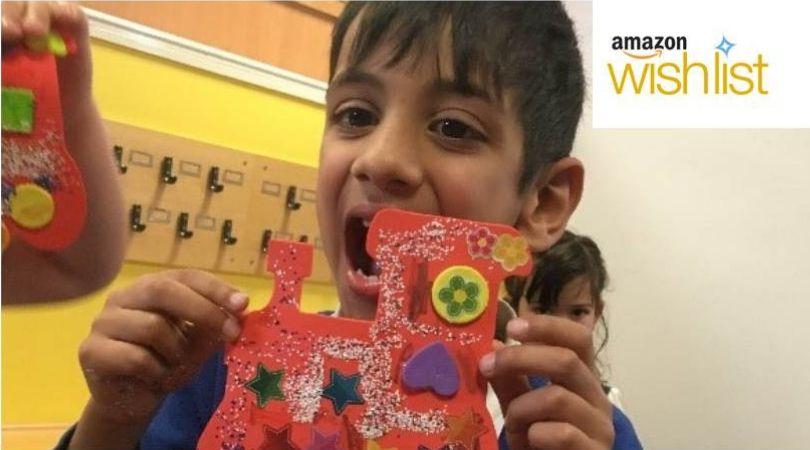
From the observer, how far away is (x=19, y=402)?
490 millimetres

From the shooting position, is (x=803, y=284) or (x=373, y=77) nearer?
(x=373, y=77)

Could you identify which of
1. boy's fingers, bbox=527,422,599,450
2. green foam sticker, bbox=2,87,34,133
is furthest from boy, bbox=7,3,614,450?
green foam sticker, bbox=2,87,34,133

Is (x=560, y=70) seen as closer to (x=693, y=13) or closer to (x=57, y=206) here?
(x=693, y=13)

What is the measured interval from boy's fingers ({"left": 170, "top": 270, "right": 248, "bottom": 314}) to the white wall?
0.98 ft

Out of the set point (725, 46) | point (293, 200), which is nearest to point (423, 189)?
point (293, 200)

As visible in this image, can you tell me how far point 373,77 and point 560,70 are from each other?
0.44 feet

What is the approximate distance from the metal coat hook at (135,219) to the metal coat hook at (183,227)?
33mm

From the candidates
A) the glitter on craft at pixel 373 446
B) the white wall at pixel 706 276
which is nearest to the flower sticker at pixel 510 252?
the glitter on craft at pixel 373 446

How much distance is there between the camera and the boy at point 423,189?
0.44m

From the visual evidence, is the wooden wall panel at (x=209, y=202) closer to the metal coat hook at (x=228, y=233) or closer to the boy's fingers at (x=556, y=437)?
the metal coat hook at (x=228, y=233)

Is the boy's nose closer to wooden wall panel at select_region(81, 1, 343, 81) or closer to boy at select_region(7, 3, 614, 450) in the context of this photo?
boy at select_region(7, 3, 614, 450)

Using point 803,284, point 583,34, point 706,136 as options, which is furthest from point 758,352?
point 583,34

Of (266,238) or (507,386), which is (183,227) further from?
(507,386)

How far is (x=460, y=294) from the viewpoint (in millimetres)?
422
